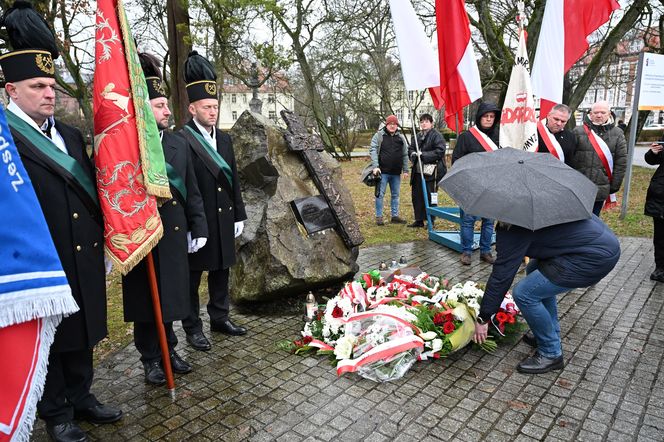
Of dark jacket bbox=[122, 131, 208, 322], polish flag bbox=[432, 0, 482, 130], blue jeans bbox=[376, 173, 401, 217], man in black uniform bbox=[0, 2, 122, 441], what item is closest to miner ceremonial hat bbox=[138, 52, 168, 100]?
dark jacket bbox=[122, 131, 208, 322]

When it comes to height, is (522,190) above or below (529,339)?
above

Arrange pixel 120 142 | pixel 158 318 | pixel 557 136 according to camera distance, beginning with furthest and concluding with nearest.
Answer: pixel 557 136 → pixel 158 318 → pixel 120 142

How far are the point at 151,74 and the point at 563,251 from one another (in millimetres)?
3204

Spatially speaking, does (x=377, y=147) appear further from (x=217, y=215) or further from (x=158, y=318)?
(x=158, y=318)

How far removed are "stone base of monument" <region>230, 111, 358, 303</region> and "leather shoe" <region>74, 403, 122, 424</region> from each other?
6.17 feet

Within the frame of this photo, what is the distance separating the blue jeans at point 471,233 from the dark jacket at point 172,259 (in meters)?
3.98

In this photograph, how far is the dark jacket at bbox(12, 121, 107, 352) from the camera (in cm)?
254

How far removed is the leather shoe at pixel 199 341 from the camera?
13.1 feet

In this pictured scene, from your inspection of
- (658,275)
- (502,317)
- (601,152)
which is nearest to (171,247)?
(502,317)

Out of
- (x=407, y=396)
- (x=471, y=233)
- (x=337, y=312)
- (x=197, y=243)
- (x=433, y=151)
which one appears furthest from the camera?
(x=433, y=151)

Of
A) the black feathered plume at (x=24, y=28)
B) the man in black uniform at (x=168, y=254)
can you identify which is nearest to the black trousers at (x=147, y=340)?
the man in black uniform at (x=168, y=254)

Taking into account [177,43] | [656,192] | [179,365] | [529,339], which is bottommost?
[529,339]

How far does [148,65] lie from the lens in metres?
3.35

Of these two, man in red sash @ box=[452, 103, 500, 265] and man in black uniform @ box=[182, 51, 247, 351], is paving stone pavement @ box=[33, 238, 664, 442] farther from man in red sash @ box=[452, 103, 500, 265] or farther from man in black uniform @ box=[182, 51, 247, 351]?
man in red sash @ box=[452, 103, 500, 265]
